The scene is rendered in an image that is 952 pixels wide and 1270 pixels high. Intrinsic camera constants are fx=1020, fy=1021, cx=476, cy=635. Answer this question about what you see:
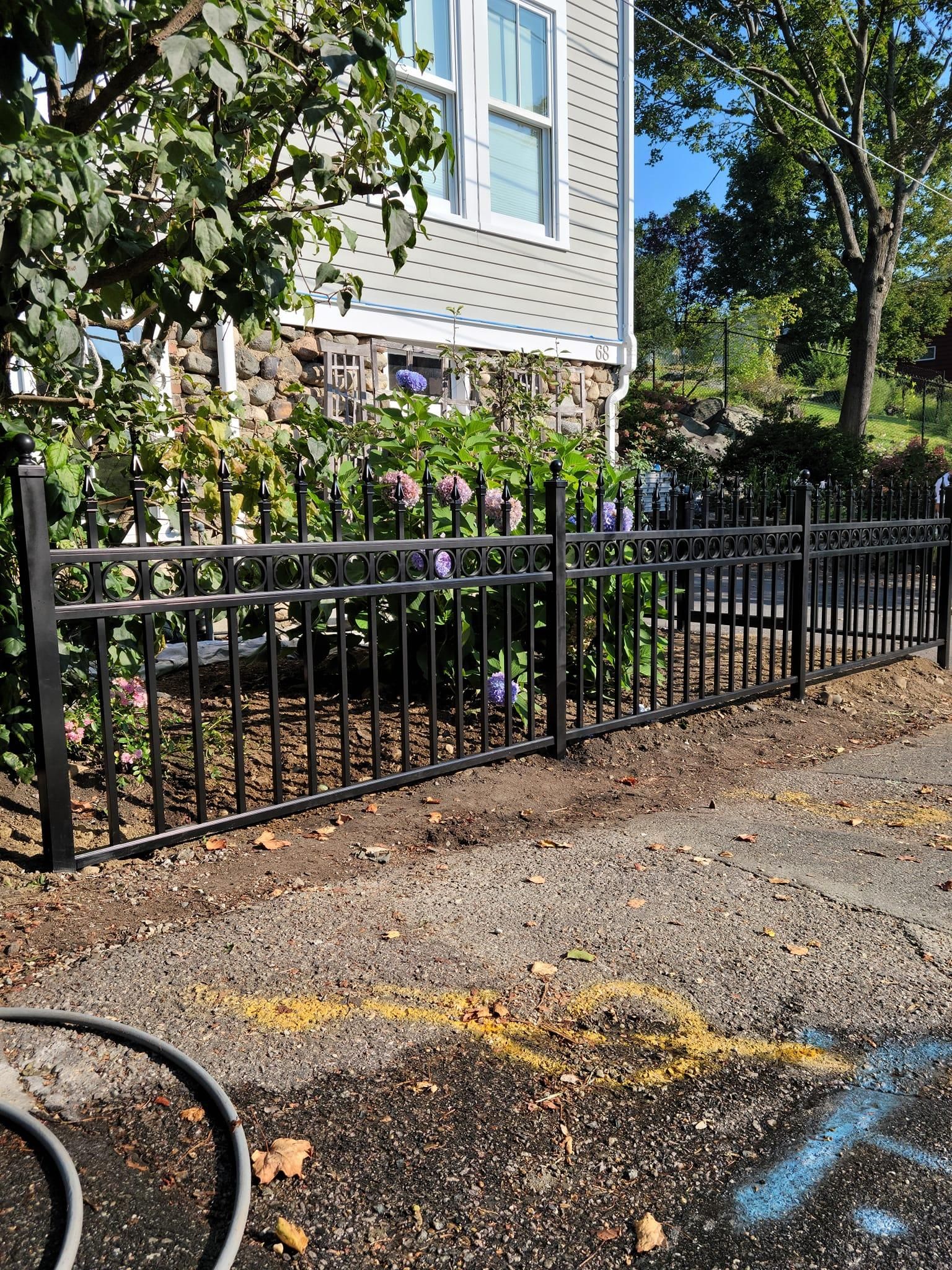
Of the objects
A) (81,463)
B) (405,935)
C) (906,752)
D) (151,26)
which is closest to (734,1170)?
(405,935)

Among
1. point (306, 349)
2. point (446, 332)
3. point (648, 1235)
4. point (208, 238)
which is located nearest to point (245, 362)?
point (306, 349)

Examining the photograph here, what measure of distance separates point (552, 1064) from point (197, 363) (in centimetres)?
683

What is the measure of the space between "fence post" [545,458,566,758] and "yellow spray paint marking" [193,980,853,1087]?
7.53 feet

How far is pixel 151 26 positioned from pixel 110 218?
1089 millimetres

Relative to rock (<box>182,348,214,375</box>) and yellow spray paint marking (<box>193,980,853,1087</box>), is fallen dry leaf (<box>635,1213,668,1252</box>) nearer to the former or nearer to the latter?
yellow spray paint marking (<box>193,980,853,1087</box>)

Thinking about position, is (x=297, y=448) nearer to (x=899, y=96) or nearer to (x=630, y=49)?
(x=630, y=49)

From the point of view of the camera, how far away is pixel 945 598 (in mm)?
8016

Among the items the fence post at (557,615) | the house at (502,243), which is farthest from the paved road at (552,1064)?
the house at (502,243)

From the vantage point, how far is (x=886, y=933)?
319 centimetres

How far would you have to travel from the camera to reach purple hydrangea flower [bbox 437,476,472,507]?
4.75 m

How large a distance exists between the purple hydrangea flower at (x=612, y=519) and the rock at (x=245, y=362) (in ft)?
13.3

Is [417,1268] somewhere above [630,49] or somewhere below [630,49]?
below

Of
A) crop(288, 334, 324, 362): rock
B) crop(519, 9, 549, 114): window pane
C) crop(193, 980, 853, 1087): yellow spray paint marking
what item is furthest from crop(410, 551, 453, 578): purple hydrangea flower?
crop(519, 9, 549, 114): window pane

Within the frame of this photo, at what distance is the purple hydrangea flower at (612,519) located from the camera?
516cm
